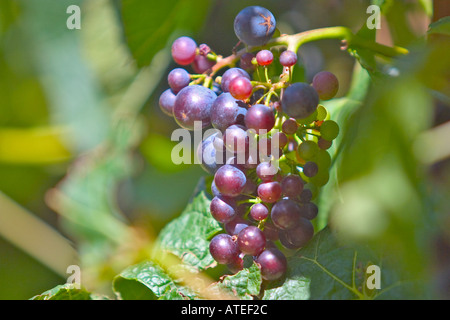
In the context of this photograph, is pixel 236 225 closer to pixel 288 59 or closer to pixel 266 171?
pixel 266 171

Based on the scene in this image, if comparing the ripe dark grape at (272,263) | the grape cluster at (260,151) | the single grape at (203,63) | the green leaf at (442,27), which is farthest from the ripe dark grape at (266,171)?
the green leaf at (442,27)

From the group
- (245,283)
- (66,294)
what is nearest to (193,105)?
(245,283)

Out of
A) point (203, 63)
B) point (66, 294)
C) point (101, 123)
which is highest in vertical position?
point (101, 123)

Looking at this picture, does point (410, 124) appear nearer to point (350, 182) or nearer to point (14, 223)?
point (350, 182)

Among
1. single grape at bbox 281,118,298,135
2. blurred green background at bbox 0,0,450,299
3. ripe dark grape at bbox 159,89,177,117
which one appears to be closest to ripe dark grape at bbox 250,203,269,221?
single grape at bbox 281,118,298,135

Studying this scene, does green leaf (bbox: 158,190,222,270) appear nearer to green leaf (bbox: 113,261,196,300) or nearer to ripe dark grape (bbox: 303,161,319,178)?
green leaf (bbox: 113,261,196,300)

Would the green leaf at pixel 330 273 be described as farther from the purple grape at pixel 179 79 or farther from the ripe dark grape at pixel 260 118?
the purple grape at pixel 179 79
